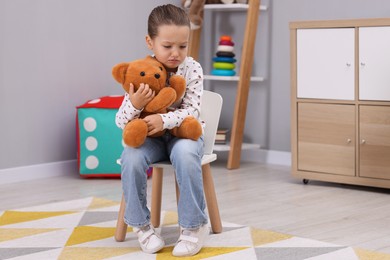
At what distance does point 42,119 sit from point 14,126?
162 millimetres

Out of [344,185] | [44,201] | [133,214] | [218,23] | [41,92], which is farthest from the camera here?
[218,23]

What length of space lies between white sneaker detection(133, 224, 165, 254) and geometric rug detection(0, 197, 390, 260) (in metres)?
0.02

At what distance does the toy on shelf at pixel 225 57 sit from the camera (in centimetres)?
379

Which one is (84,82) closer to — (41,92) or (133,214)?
(41,92)

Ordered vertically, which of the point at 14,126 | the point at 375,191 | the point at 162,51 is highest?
the point at 162,51

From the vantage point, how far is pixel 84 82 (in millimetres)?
3637

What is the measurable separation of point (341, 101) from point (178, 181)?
1.29m

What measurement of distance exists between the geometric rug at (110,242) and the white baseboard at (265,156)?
4.53ft

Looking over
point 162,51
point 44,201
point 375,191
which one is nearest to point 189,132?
point 162,51

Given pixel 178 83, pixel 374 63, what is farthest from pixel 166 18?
pixel 374 63

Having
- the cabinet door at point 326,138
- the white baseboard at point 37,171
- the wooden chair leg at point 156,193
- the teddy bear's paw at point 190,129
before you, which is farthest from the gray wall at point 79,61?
the teddy bear's paw at point 190,129

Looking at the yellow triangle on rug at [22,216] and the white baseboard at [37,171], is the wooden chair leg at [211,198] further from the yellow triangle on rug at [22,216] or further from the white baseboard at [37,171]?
the white baseboard at [37,171]

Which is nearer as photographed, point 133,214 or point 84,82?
point 133,214

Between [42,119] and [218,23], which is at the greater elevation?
[218,23]
